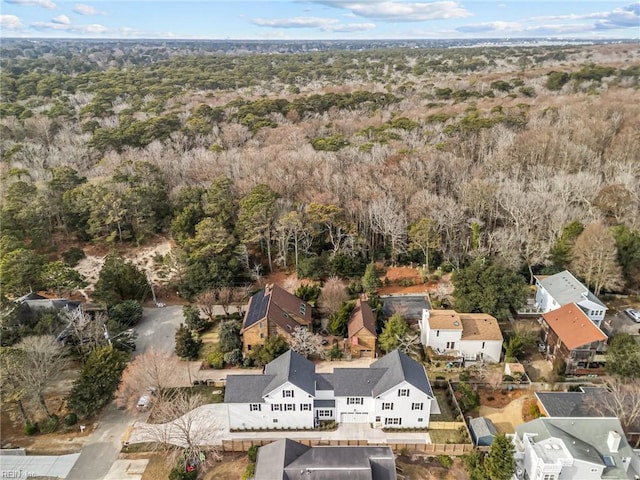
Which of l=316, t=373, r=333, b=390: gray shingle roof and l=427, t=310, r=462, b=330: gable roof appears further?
l=427, t=310, r=462, b=330: gable roof

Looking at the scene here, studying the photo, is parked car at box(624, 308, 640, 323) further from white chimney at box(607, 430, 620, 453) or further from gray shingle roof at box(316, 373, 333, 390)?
gray shingle roof at box(316, 373, 333, 390)

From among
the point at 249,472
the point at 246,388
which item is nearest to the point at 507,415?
the point at 249,472

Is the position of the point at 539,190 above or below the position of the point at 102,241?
above

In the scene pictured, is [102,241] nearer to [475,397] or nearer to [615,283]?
[475,397]

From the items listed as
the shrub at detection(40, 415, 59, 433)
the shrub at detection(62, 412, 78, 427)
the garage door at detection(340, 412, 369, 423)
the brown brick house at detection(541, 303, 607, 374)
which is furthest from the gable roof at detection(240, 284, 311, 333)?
the brown brick house at detection(541, 303, 607, 374)

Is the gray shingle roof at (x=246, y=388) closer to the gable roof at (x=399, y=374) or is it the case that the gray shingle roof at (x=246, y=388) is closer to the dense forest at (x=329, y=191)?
the gable roof at (x=399, y=374)

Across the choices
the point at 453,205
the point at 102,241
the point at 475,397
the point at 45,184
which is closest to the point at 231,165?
the point at 102,241
